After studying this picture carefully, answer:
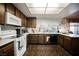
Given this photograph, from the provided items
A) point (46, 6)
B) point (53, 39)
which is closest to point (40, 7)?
point (46, 6)

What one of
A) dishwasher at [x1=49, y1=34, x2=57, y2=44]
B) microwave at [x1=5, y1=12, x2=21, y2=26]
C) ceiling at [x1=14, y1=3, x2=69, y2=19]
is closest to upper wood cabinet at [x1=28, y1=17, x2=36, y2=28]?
dishwasher at [x1=49, y1=34, x2=57, y2=44]

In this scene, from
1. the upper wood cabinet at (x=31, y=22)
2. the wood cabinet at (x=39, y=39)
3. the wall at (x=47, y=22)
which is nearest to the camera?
the wood cabinet at (x=39, y=39)

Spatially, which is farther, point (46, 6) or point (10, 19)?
point (46, 6)

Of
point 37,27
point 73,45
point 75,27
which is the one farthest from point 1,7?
point 75,27

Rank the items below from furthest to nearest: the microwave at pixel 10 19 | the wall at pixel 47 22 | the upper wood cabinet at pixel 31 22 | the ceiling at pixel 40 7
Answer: the wall at pixel 47 22, the upper wood cabinet at pixel 31 22, the ceiling at pixel 40 7, the microwave at pixel 10 19

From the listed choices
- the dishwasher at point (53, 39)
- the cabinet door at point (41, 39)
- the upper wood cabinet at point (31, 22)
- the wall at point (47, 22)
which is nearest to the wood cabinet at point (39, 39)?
the cabinet door at point (41, 39)

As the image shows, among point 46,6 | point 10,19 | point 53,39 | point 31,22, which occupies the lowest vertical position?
point 53,39

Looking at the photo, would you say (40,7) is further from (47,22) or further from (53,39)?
(47,22)

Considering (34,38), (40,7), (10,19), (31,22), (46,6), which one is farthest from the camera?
(31,22)

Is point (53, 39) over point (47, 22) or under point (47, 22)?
under

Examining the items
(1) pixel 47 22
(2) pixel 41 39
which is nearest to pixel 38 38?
(2) pixel 41 39

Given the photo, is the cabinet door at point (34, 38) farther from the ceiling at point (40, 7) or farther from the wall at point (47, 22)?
the ceiling at point (40, 7)

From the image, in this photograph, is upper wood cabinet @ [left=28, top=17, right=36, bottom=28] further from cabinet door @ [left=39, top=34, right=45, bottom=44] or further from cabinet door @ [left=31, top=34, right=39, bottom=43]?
cabinet door @ [left=39, top=34, right=45, bottom=44]

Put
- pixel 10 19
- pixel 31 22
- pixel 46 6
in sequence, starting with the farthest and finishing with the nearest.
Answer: pixel 31 22
pixel 46 6
pixel 10 19
